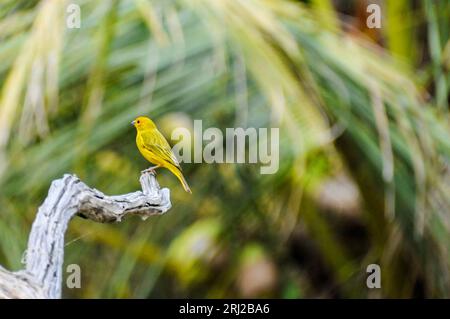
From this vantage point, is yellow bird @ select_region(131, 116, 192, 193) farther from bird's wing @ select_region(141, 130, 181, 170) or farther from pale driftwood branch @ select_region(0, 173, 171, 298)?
pale driftwood branch @ select_region(0, 173, 171, 298)

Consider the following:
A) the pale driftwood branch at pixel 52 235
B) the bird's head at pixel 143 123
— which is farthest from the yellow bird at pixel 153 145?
the pale driftwood branch at pixel 52 235

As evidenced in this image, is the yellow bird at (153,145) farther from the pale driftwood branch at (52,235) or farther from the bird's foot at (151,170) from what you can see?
the pale driftwood branch at (52,235)

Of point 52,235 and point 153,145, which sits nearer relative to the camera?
point 52,235

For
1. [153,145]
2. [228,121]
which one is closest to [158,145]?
[153,145]

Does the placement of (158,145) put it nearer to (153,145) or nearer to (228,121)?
(153,145)

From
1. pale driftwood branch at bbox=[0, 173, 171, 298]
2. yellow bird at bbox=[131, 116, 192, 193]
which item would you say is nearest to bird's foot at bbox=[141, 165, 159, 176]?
yellow bird at bbox=[131, 116, 192, 193]

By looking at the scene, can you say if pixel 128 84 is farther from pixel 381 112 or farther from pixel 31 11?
pixel 381 112
